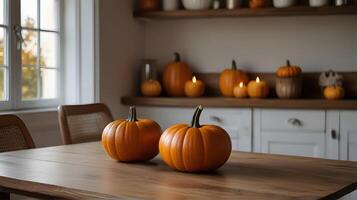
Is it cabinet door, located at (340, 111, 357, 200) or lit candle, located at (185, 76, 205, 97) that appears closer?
cabinet door, located at (340, 111, 357, 200)

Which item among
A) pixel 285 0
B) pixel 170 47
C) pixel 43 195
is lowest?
pixel 43 195

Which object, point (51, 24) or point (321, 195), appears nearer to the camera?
point (321, 195)

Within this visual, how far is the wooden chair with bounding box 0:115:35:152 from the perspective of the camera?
95.0 inches

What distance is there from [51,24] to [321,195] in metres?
2.67

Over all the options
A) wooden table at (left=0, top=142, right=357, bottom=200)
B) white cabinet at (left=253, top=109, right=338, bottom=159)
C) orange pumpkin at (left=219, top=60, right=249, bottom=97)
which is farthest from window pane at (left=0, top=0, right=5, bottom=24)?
white cabinet at (left=253, top=109, right=338, bottom=159)

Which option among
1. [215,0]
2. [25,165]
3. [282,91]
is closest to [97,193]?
[25,165]

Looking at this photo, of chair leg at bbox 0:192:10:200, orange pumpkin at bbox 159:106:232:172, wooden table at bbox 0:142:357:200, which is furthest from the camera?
chair leg at bbox 0:192:10:200

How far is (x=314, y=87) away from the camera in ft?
13.0

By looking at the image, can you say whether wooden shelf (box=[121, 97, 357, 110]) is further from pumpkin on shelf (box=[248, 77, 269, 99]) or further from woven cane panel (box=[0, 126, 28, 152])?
woven cane panel (box=[0, 126, 28, 152])

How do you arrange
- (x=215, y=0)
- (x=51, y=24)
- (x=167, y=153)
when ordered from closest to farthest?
(x=167, y=153), (x=51, y=24), (x=215, y=0)

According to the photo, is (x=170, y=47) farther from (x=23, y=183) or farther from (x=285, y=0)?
(x=23, y=183)

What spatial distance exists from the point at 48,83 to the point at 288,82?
1552 mm

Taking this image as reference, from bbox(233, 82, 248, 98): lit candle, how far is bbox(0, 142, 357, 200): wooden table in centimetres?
168

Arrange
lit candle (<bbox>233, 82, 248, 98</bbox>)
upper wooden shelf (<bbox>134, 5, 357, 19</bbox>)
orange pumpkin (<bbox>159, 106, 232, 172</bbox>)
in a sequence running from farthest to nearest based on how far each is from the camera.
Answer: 1. lit candle (<bbox>233, 82, 248, 98</bbox>)
2. upper wooden shelf (<bbox>134, 5, 357, 19</bbox>)
3. orange pumpkin (<bbox>159, 106, 232, 172</bbox>)
